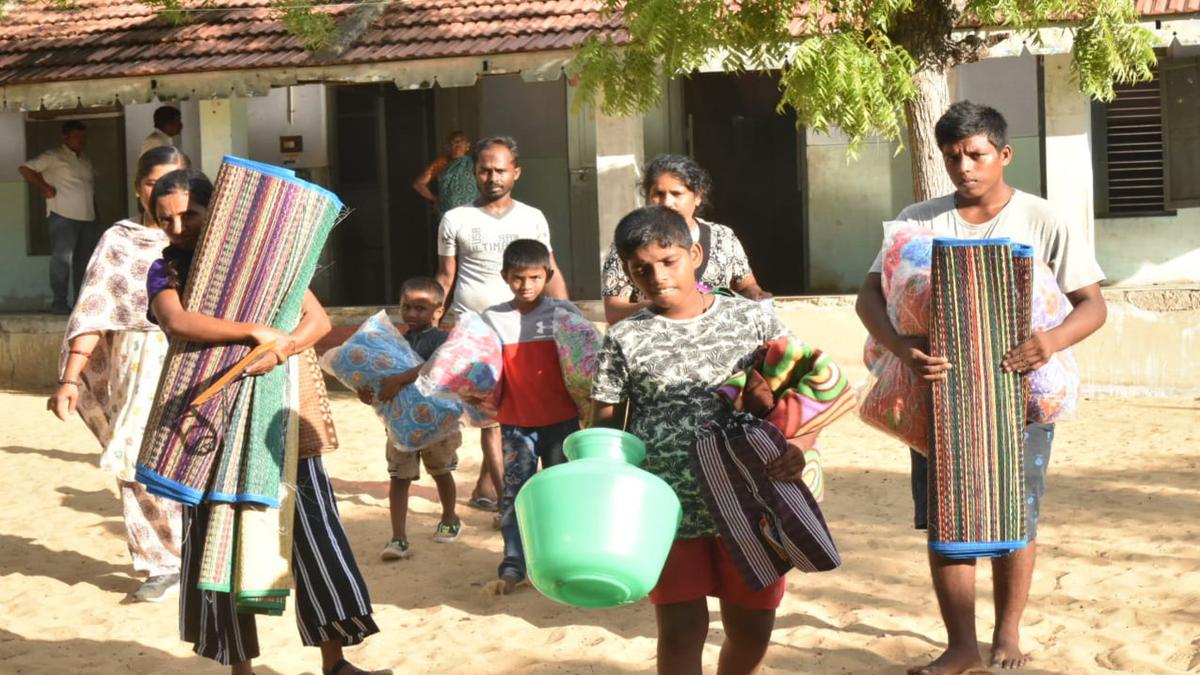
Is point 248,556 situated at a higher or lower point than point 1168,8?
lower

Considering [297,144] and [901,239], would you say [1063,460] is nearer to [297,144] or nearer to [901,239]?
[901,239]

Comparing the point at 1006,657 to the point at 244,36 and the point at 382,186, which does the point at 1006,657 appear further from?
the point at 382,186

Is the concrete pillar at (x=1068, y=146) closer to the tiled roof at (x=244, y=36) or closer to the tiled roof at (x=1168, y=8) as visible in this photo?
the tiled roof at (x=1168, y=8)

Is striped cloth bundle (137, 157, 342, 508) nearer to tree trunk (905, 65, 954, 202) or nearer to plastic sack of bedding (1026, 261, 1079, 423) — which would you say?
plastic sack of bedding (1026, 261, 1079, 423)

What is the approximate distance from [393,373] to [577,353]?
0.92 m

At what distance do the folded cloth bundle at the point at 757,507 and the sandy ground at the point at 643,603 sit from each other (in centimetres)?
127

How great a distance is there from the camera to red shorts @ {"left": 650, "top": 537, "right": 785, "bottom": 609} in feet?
11.8

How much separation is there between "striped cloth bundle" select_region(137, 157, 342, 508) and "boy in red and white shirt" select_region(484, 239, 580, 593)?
1.62 meters

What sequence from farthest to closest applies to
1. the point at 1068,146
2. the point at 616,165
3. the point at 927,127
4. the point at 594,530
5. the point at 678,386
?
the point at 616,165 → the point at 1068,146 → the point at 927,127 → the point at 678,386 → the point at 594,530

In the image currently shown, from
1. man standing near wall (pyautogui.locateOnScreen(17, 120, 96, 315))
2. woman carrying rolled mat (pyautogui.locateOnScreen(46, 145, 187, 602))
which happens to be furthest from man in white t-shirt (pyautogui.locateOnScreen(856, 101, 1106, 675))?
man standing near wall (pyautogui.locateOnScreen(17, 120, 96, 315))

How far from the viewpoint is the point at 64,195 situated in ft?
44.2

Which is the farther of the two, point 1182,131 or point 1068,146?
point 1182,131

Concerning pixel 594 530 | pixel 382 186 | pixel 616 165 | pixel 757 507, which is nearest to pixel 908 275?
pixel 757 507

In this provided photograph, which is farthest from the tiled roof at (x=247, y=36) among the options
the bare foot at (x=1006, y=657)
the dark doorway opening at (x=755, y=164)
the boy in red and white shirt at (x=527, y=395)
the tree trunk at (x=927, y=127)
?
the bare foot at (x=1006, y=657)
